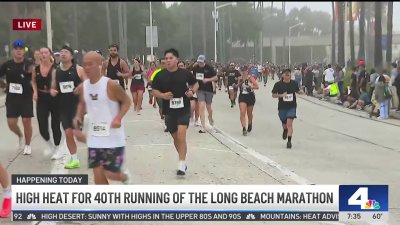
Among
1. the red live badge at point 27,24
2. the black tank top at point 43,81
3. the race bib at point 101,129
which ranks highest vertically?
the red live badge at point 27,24

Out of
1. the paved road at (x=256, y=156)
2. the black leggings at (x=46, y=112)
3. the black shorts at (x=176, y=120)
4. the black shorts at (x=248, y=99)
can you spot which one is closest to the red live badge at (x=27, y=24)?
the paved road at (x=256, y=156)

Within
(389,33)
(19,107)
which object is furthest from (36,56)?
(389,33)

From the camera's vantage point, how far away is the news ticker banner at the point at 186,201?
4.28m

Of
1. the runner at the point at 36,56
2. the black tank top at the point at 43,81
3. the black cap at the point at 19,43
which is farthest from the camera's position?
the black tank top at the point at 43,81

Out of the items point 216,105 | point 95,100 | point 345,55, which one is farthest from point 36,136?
point 216,105

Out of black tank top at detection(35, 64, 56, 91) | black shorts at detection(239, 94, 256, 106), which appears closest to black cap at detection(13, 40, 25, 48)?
black tank top at detection(35, 64, 56, 91)

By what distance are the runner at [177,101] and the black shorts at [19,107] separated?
2.10 meters

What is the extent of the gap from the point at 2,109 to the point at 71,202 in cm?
1351

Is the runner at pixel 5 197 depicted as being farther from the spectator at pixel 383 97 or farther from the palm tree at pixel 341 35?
the spectator at pixel 383 97

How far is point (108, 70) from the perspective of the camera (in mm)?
9523

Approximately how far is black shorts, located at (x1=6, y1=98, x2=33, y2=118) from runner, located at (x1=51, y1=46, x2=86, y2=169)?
3.05 feet

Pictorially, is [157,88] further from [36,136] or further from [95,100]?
[36,136]

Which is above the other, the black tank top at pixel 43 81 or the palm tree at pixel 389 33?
the palm tree at pixel 389 33

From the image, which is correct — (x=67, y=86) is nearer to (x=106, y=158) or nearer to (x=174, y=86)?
(x=174, y=86)
